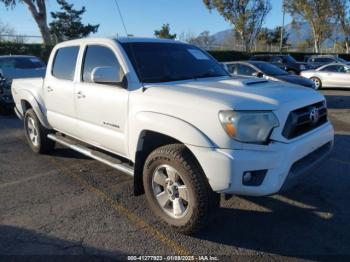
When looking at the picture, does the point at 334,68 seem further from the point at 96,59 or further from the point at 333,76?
the point at 96,59

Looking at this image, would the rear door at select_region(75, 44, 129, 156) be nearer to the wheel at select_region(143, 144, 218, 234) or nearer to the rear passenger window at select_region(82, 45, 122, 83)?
the rear passenger window at select_region(82, 45, 122, 83)

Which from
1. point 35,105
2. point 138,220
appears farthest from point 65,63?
point 138,220

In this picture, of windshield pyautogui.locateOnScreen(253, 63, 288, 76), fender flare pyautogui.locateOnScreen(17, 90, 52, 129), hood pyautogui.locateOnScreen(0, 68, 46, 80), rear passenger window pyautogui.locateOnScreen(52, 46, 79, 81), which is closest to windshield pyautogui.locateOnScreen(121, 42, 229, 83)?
rear passenger window pyautogui.locateOnScreen(52, 46, 79, 81)

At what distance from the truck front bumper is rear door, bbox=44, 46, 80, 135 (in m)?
2.51

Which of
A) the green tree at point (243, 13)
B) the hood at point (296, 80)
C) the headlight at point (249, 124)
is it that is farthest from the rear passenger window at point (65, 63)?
the green tree at point (243, 13)

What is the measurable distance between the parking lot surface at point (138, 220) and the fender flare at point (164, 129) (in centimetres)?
86

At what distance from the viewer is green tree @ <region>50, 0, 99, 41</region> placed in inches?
1901

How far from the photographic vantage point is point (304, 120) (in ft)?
12.9

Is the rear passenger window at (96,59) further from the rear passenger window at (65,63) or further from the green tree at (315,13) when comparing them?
the green tree at (315,13)

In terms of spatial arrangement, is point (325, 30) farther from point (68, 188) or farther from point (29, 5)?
point (68, 188)

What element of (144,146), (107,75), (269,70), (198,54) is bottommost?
(144,146)

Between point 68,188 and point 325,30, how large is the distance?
51.9 meters

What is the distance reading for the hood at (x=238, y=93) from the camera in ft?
11.8

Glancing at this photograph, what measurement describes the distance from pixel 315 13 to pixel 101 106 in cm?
4997
